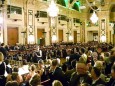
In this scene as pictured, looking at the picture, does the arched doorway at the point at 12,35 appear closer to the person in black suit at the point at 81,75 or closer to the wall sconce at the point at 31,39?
the wall sconce at the point at 31,39

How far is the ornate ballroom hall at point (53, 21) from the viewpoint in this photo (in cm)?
2159

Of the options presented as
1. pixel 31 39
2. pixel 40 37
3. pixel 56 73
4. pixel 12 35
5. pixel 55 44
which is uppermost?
pixel 12 35

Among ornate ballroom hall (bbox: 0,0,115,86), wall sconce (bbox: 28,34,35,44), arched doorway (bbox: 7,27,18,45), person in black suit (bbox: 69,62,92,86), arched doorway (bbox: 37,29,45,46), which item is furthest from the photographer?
arched doorway (bbox: 37,29,45,46)

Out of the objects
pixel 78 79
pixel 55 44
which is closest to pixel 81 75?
pixel 78 79

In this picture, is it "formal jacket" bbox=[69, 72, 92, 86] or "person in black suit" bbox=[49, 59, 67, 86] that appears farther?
"person in black suit" bbox=[49, 59, 67, 86]

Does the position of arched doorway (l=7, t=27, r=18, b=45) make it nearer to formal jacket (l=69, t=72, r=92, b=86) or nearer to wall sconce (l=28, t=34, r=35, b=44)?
wall sconce (l=28, t=34, r=35, b=44)

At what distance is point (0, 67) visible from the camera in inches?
274

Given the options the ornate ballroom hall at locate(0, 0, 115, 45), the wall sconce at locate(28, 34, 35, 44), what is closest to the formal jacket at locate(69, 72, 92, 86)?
the ornate ballroom hall at locate(0, 0, 115, 45)

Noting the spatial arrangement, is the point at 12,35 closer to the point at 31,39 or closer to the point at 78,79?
the point at 31,39

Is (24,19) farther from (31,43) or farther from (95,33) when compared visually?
(95,33)

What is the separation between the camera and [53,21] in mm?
29188

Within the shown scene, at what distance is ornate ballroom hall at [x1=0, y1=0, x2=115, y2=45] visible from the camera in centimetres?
2159

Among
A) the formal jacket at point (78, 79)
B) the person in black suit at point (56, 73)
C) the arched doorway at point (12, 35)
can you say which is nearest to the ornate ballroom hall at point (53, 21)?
the arched doorway at point (12, 35)

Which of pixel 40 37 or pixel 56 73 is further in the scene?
pixel 40 37
